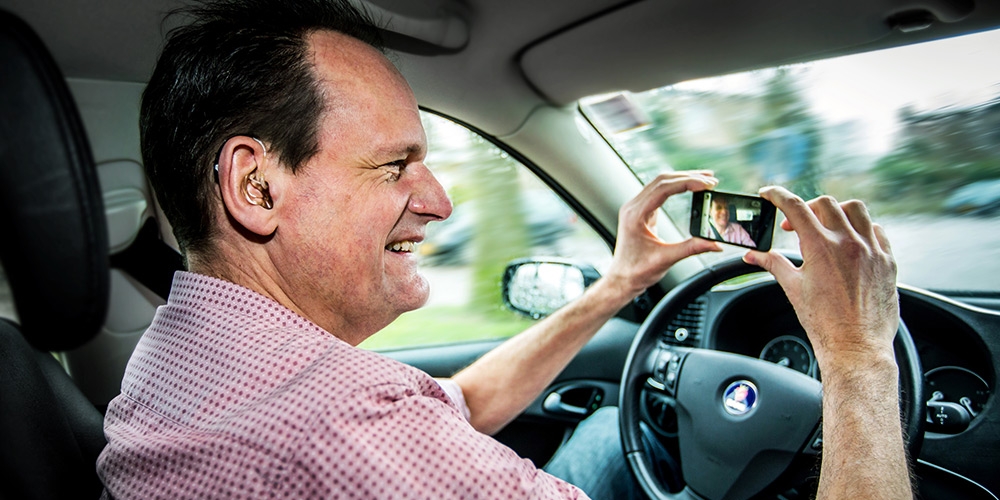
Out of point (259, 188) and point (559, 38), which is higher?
point (559, 38)

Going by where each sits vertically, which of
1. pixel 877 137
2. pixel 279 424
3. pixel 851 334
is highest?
pixel 877 137

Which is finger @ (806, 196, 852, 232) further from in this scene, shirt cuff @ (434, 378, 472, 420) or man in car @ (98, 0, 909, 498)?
shirt cuff @ (434, 378, 472, 420)

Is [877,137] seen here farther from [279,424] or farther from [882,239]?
[279,424]

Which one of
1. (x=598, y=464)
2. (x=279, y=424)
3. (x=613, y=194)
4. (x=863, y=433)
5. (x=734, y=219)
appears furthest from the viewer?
(x=613, y=194)

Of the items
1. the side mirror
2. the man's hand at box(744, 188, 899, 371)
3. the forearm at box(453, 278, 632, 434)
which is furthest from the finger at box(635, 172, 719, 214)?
the side mirror

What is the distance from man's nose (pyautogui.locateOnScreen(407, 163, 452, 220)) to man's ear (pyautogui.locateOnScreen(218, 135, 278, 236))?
284mm

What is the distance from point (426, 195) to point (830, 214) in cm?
80

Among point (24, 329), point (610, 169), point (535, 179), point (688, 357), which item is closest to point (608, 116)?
point (610, 169)

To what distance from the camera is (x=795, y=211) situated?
1.44m

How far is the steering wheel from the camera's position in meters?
1.75

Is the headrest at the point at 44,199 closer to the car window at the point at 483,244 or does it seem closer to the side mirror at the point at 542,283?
the car window at the point at 483,244

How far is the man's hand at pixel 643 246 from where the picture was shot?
1959mm

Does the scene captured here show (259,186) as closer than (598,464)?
Yes

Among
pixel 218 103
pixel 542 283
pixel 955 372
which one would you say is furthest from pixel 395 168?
pixel 542 283
